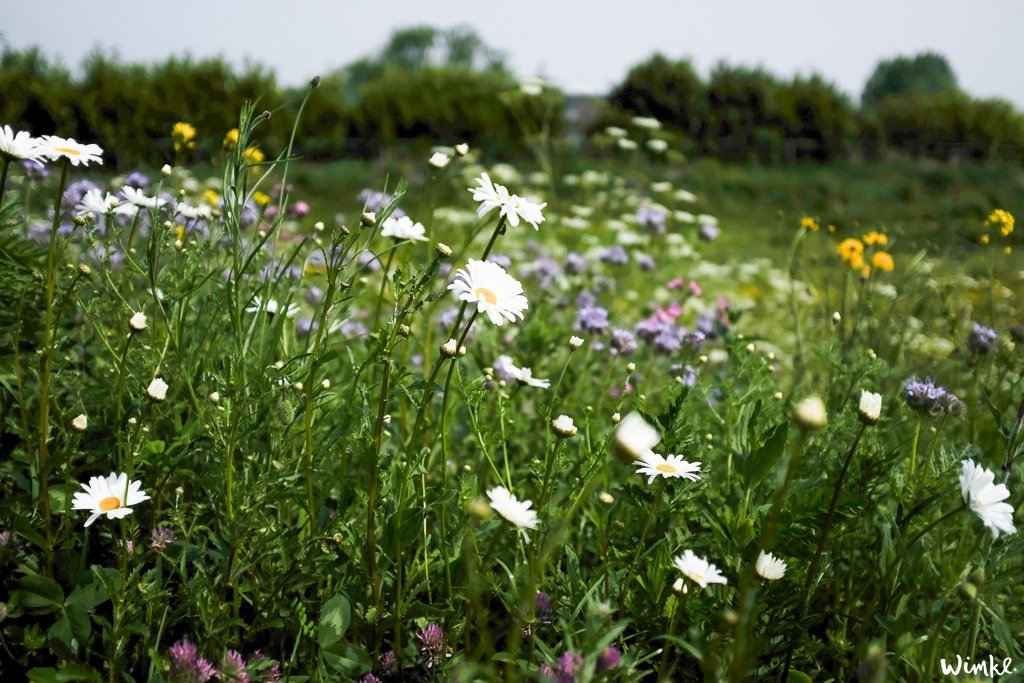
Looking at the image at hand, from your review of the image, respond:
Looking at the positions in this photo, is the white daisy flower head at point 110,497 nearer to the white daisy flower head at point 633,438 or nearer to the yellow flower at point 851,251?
the white daisy flower head at point 633,438

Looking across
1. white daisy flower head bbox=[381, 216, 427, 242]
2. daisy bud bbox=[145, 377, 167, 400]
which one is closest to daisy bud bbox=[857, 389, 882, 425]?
white daisy flower head bbox=[381, 216, 427, 242]

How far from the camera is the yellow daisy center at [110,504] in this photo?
3.51 ft

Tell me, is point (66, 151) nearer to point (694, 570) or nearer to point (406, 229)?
point (406, 229)

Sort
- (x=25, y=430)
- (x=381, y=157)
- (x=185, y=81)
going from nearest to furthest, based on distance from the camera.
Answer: (x=25, y=430) < (x=185, y=81) < (x=381, y=157)

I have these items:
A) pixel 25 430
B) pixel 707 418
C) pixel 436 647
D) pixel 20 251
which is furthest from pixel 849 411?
pixel 20 251

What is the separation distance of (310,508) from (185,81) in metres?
11.2

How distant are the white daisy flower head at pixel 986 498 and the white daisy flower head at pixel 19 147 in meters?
1.26

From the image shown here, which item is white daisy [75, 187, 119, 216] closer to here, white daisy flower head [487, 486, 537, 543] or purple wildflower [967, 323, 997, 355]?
white daisy flower head [487, 486, 537, 543]

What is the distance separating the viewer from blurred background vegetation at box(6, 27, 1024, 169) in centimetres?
1028

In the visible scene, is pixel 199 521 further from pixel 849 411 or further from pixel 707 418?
pixel 849 411

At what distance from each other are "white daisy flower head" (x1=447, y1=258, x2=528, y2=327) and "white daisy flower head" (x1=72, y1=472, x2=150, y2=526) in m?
0.50

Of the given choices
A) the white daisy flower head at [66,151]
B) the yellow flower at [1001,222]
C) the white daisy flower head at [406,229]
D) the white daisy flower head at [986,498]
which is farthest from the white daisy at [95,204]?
the yellow flower at [1001,222]

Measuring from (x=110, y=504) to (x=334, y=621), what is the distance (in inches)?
13.3

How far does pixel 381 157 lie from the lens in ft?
40.6
